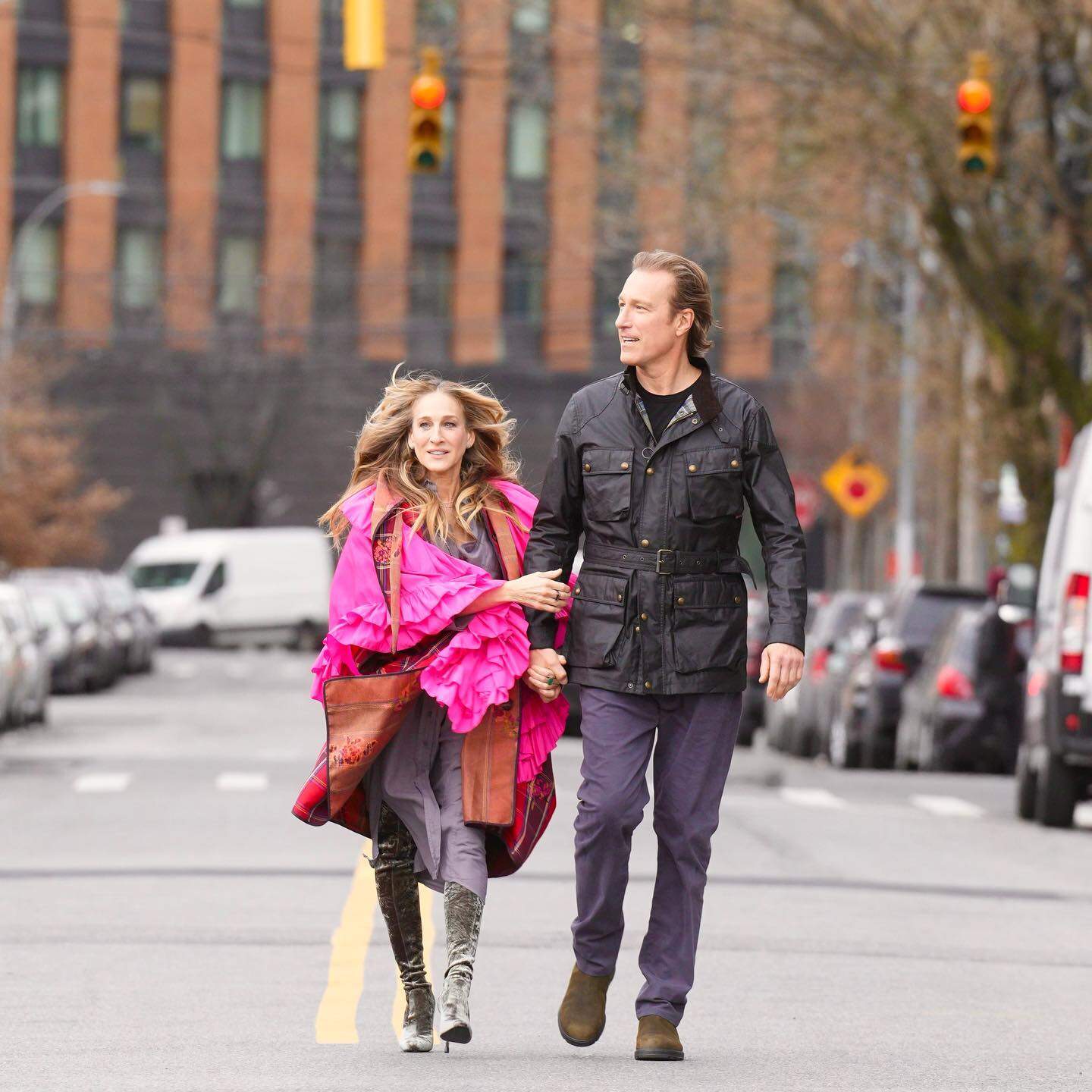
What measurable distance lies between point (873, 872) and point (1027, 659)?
28.4 feet

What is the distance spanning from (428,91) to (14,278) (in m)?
33.6

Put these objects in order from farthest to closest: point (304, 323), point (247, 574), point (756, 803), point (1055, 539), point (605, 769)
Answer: point (304, 323)
point (247, 574)
point (756, 803)
point (1055, 539)
point (605, 769)

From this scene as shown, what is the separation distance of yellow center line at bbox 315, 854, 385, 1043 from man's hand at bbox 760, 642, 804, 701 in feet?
5.18

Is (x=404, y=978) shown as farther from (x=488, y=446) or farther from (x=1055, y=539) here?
(x=1055, y=539)

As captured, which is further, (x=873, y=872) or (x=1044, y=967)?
(x=873, y=872)

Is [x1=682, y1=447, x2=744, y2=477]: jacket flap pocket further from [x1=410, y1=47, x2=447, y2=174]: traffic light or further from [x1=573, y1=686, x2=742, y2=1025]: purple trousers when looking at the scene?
[x1=410, y1=47, x2=447, y2=174]: traffic light

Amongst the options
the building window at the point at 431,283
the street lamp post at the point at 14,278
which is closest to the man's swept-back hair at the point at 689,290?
the street lamp post at the point at 14,278

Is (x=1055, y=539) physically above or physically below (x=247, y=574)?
above

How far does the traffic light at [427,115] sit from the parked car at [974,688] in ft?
17.7

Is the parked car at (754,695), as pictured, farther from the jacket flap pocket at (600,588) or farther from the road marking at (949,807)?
the jacket flap pocket at (600,588)

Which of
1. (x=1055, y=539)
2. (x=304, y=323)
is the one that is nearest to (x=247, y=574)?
(x=304, y=323)

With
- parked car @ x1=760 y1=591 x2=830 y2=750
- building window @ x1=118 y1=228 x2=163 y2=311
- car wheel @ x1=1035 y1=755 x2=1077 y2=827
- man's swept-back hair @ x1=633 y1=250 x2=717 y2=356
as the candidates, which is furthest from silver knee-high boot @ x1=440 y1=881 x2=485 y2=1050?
building window @ x1=118 y1=228 x2=163 y2=311

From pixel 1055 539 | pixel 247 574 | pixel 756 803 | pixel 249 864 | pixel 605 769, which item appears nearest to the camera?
pixel 605 769

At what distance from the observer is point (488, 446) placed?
743 centimetres
